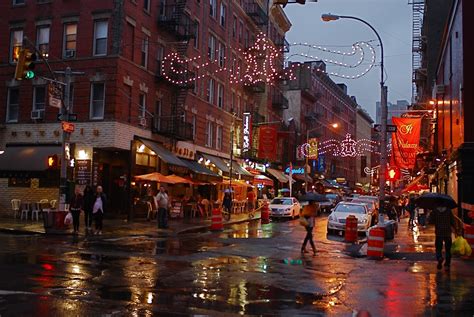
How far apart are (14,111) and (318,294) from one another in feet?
83.0

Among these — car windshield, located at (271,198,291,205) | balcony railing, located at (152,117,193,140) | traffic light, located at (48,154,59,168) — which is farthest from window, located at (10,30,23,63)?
car windshield, located at (271,198,291,205)

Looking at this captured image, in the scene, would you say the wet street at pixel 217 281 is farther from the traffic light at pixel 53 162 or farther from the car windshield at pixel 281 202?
the car windshield at pixel 281 202

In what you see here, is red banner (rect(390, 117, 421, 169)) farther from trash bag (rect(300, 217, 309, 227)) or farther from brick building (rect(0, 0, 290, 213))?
trash bag (rect(300, 217, 309, 227))

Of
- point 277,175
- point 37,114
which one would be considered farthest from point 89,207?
point 277,175

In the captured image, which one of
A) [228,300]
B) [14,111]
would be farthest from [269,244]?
[14,111]

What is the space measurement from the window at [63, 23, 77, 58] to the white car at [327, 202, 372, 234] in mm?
15761

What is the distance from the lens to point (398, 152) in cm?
3105

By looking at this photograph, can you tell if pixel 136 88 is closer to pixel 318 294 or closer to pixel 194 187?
pixel 194 187

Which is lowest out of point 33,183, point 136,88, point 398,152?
point 33,183

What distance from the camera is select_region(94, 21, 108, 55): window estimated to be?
28.6 m

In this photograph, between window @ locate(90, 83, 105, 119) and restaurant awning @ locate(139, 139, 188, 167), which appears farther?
restaurant awning @ locate(139, 139, 188, 167)

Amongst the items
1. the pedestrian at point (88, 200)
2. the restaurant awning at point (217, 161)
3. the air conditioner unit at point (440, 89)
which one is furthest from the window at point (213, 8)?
the pedestrian at point (88, 200)

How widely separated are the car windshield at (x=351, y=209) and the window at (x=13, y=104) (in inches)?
716

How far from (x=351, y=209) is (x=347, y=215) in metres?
1.10
